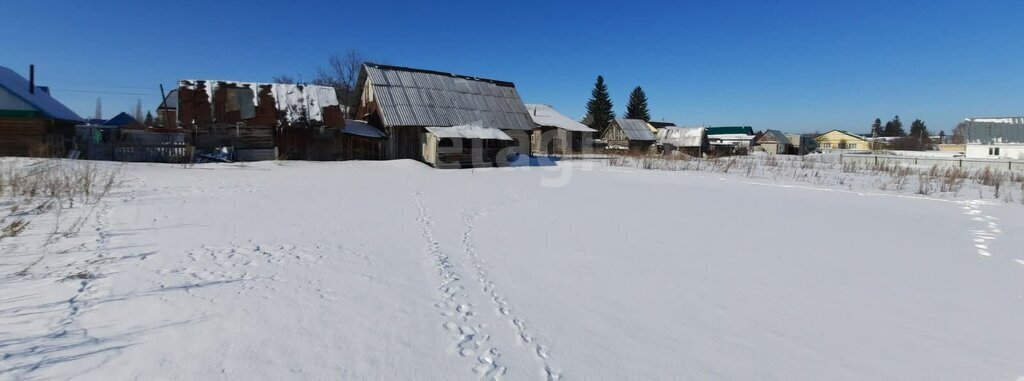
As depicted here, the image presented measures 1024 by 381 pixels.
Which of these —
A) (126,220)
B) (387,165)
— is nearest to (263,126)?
(387,165)

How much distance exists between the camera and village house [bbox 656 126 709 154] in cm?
5172

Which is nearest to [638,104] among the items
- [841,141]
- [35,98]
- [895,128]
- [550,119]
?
[550,119]

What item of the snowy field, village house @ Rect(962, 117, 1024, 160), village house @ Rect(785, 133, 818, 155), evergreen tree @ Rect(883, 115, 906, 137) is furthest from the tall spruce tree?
evergreen tree @ Rect(883, 115, 906, 137)

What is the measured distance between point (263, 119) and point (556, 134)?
25.0 meters

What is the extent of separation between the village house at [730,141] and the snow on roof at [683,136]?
241 centimetres

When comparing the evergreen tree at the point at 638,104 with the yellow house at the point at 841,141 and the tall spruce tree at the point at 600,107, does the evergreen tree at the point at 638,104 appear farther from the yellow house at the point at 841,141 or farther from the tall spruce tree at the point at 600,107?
the yellow house at the point at 841,141

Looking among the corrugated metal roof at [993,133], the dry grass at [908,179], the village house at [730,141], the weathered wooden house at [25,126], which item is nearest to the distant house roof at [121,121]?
the weathered wooden house at [25,126]

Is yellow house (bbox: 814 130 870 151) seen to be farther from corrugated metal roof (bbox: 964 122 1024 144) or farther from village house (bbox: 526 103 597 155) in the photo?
village house (bbox: 526 103 597 155)

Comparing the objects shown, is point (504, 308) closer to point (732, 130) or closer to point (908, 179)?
point (908, 179)

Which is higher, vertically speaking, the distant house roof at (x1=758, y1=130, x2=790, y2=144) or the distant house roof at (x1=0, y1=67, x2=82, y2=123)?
the distant house roof at (x1=758, y1=130, x2=790, y2=144)

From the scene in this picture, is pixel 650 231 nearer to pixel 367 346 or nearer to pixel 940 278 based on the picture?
pixel 940 278

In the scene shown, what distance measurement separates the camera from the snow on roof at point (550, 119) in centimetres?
4069

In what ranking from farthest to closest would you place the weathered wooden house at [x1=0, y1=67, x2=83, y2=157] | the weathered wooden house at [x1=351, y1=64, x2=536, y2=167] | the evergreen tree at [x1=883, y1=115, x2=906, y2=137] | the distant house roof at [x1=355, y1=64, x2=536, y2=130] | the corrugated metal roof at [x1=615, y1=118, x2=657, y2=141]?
the evergreen tree at [x1=883, y1=115, x2=906, y2=137]
the corrugated metal roof at [x1=615, y1=118, x2=657, y2=141]
the distant house roof at [x1=355, y1=64, x2=536, y2=130]
the weathered wooden house at [x1=351, y1=64, x2=536, y2=167]
the weathered wooden house at [x1=0, y1=67, x2=83, y2=157]

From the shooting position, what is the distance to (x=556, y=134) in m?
40.3
